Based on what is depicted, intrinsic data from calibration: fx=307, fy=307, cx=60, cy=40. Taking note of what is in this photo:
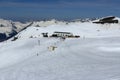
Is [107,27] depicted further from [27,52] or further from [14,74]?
[14,74]

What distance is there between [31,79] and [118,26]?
8003 cm

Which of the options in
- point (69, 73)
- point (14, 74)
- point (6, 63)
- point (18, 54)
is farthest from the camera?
point (18, 54)

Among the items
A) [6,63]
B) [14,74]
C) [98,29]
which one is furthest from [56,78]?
[98,29]

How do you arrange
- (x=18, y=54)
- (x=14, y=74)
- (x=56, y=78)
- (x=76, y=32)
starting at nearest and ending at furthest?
1. (x=56, y=78)
2. (x=14, y=74)
3. (x=18, y=54)
4. (x=76, y=32)

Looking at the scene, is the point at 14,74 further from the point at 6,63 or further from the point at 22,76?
the point at 6,63

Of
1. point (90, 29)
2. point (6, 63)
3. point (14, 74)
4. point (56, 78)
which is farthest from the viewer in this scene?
point (90, 29)

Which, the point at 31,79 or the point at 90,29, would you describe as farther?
the point at 90,29

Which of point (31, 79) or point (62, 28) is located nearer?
point (31, 79)

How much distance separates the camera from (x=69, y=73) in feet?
66.3

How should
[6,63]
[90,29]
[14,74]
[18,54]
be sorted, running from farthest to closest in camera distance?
[90,29] → [18,54] → [6,63] → [14,74]

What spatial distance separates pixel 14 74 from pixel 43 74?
7.85ft

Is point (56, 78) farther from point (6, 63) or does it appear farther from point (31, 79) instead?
point (6, 63)

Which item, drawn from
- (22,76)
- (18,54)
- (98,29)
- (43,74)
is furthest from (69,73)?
(98,29)

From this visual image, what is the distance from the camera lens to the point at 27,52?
1543 inches
